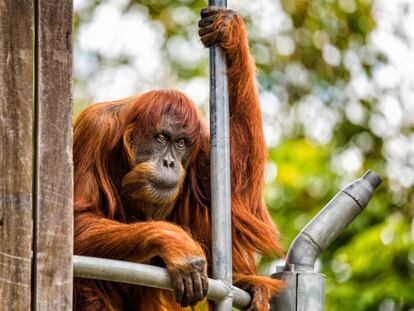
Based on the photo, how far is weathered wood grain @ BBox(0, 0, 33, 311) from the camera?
10.9ft

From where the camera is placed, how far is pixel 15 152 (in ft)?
11.1

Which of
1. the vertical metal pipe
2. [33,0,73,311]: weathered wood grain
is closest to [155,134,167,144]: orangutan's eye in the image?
the vertical metal pipe

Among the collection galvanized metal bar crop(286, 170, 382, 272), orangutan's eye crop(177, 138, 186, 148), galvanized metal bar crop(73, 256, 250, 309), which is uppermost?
orangutan's eye crop(177, 138, 186, 148)

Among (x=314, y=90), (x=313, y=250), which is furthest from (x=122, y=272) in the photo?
(x=314, y=90)

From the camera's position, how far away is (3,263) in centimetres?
331

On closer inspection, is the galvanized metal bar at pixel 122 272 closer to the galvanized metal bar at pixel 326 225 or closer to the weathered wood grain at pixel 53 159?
the weathered wood grain at pixel 53 159

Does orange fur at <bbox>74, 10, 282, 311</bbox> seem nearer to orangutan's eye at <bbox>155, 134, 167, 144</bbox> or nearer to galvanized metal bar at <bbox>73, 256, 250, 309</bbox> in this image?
orangutan's eye at <bbox>155, 134, 167, 144</bbox>

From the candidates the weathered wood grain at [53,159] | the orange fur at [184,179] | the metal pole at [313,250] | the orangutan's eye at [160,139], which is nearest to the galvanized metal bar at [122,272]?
the weathered wood grain at [53,159]

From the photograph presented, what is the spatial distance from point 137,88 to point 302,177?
2636mm

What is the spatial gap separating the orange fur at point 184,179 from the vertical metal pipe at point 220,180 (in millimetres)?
718

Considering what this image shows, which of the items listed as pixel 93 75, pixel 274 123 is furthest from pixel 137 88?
pixel 274 123

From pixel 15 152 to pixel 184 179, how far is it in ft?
6.73

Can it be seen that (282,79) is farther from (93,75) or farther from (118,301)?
(118,301)

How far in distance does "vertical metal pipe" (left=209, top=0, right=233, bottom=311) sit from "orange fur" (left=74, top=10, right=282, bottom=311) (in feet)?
2.36
